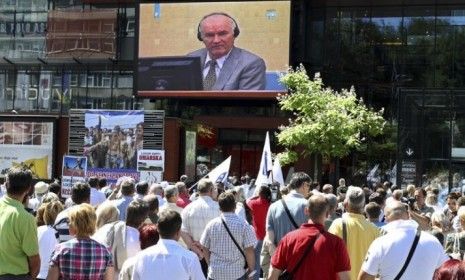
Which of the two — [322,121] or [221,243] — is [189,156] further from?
[221,243]

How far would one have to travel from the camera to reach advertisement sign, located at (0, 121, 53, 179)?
114ft

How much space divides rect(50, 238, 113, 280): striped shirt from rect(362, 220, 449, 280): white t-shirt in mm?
2199

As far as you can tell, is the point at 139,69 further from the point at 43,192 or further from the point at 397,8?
the point at 43,192

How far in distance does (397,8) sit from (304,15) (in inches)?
176

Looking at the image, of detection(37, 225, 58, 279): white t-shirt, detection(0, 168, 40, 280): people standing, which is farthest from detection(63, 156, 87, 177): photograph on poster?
detection(0, 168, 40, 280): people standing

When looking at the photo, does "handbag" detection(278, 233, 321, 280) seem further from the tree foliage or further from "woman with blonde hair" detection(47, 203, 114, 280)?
the tree foliage

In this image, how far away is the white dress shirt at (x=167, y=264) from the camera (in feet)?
21.2

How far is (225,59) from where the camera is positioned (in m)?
41.6

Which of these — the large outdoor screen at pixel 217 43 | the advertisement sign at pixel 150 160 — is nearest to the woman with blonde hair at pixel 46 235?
the advertisement sign at pixel 150 160

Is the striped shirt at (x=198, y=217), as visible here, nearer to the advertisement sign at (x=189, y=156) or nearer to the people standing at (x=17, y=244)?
the people standing at (x=17, y=244)

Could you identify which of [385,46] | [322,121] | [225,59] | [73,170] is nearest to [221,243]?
[73,170]

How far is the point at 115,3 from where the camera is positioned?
1861 inches

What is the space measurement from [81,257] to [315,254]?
6.18ft

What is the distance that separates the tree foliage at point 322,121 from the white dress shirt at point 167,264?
27611 millimetres
